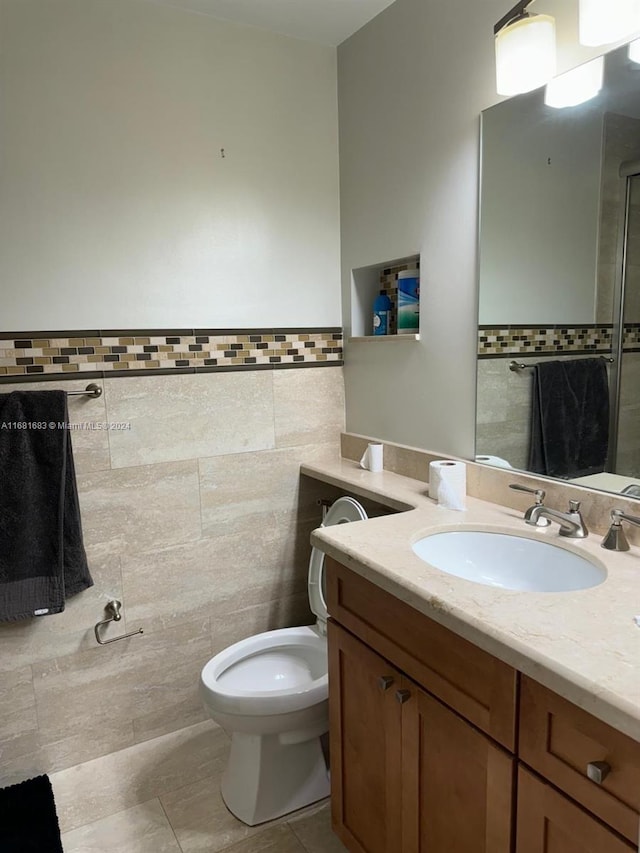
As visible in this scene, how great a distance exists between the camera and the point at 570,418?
1486 millimetres

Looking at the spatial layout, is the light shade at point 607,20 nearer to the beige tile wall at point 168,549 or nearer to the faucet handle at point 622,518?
the faucet handle at point 622,518

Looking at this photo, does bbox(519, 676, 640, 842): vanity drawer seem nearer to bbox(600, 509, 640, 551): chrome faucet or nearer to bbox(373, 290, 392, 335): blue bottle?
bbox(600, 509, 640, 551): chrome faucet

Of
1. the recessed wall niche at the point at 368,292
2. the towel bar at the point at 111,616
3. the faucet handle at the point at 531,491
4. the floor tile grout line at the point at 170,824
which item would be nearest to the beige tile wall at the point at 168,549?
the towel bar at the point at 111,616

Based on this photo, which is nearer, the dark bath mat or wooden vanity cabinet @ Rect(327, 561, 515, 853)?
wooden vanity cabinet @ Rect(327, 561, 515, 853)

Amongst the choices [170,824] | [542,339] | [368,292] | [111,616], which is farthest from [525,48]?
[170,824]

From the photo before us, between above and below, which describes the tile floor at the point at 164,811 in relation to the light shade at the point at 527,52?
below

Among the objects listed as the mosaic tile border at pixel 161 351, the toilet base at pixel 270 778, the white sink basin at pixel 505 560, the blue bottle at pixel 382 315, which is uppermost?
the blue bottle at pixel 382 315

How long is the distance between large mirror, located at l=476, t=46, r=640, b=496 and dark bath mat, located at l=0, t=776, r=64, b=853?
1683 millimetres

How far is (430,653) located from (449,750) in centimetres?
18

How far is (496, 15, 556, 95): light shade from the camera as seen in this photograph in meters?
1.32

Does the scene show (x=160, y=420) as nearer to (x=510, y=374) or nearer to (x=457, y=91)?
(x=510, y=374)

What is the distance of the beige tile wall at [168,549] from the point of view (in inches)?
74.7

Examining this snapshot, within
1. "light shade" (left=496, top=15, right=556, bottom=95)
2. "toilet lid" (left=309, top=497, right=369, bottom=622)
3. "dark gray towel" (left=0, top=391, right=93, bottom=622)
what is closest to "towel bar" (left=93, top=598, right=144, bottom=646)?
"dark gray towel" (left=0, top=391, right=93, bottom=622)

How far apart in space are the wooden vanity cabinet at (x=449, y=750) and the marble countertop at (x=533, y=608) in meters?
0.06
